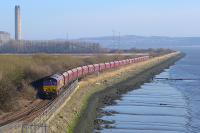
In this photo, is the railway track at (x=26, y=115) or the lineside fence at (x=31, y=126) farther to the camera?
the railway track at (x=26, y=115)

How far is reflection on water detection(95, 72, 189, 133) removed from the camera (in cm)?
4150

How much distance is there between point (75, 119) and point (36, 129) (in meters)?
14.3

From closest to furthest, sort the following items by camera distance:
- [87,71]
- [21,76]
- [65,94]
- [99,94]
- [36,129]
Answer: [36,129]
[65,94]
[21,76]
[99,94]
[87,71]

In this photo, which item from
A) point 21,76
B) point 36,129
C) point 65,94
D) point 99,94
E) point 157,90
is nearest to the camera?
point 36,129

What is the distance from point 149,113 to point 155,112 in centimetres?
92

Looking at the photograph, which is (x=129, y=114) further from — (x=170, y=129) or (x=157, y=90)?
(x=157, y=90)

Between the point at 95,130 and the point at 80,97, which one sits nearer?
the point at 95,130

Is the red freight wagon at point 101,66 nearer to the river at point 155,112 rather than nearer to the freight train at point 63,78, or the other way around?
the freight train at point 63,78

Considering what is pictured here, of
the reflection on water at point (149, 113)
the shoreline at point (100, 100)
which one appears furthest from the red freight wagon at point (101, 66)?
the reflection on water at point (149, 113)

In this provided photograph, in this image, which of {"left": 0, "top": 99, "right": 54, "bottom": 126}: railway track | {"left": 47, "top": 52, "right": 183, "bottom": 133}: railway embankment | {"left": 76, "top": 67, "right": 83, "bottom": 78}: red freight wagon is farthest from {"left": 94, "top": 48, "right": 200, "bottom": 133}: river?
{"left": 76, "top": 67, "right": 83, "bottom": 78}: red freight wagon

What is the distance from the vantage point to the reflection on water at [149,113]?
136 feet

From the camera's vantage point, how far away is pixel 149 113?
51.2 metres

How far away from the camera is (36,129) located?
91.0 feet

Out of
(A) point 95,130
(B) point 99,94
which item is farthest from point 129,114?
(B) point 99,94
